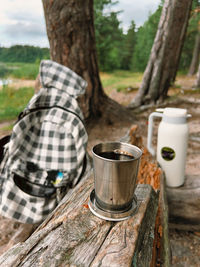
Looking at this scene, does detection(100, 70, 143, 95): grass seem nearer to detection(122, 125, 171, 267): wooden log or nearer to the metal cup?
detection(122, 125, 171, 267): wooden log

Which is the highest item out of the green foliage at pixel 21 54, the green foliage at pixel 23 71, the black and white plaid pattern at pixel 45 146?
the green foliage at pixel 21 54

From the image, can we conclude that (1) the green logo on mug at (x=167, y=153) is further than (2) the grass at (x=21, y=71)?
No

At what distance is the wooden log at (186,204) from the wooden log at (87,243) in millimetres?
580

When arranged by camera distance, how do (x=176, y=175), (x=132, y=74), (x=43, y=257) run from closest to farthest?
(x=43, y=257) < (x=176, y=175) < (x=132, y=74)

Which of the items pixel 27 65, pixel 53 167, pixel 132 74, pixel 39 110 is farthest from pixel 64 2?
pixel 132 74

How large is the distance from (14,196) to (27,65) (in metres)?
4.09

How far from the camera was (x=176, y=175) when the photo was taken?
117 centimetres

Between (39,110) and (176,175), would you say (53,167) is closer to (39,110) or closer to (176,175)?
(39,110)

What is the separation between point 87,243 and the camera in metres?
0.55

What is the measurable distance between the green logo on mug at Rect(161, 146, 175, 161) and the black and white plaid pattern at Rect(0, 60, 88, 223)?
450 millimetres

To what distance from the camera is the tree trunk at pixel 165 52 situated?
3.37 m

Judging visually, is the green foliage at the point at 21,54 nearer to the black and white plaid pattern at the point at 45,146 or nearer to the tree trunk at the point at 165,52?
the tree trunk at the point at 165,52

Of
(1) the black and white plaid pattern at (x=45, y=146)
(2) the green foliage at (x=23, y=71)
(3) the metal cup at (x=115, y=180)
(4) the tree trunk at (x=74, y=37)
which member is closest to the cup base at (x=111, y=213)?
(3) the metal cup at (x=115, y=180)

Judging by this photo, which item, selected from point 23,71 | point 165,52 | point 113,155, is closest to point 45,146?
point 113,155
